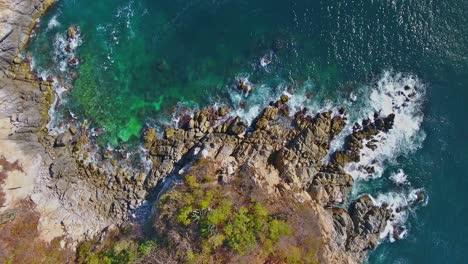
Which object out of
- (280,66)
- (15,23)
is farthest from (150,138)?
(15,23)

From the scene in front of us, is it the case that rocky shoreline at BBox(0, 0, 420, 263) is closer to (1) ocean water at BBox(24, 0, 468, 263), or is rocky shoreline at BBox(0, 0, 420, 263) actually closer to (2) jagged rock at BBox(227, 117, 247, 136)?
(2) jagged rock at BBox(227, 117, 247, 136)

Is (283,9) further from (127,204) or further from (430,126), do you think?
(127,204)

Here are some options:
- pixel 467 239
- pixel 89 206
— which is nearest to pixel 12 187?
pixel 89 206

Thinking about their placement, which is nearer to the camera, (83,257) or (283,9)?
(83,257)

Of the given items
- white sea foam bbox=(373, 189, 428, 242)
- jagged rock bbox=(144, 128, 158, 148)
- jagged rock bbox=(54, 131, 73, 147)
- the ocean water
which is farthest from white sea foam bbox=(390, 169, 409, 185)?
jagged rock bbox=(54, 131, 73, 147)

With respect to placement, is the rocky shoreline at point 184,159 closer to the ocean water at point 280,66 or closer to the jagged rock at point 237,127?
the jagged rock at point 237,127
